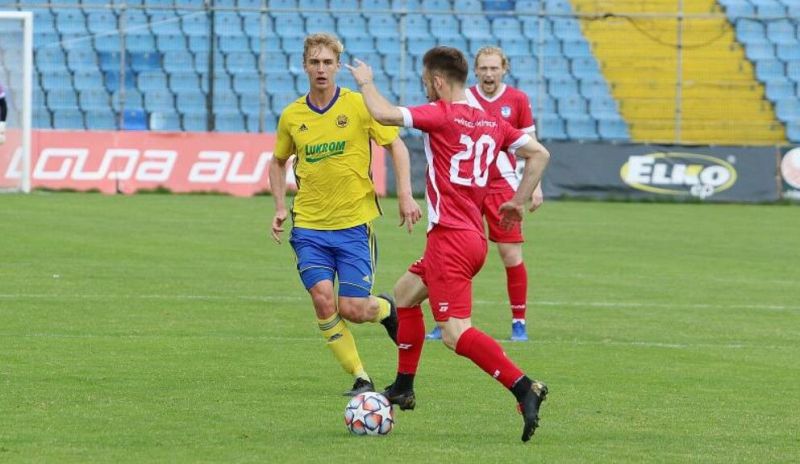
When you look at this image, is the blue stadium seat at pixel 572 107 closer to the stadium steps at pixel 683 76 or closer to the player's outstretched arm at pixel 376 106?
the stadium steps at pixel 683 76

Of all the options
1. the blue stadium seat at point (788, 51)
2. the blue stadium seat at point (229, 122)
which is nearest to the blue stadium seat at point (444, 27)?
the blue stadium seat at point (229, 122)

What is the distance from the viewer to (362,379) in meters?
8.71

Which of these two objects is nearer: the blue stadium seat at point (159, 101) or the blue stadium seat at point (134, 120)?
the blue stadium seat at point (134, 120)

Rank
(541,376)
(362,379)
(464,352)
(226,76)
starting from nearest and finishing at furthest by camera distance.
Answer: (464,352), (362,379), (541,376), (226,76)

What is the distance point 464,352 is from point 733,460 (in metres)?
1.37

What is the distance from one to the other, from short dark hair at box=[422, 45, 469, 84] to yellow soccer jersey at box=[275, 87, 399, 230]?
1.23 m

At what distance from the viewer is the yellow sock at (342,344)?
28.8 feet

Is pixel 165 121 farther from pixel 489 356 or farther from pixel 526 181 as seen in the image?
pixel 489 356

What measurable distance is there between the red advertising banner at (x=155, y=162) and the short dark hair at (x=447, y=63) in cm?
2033

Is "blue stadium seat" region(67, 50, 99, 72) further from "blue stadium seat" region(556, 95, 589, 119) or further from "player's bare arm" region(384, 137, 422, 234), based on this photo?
"player's bare arm" region(384, 137, 422, 234)

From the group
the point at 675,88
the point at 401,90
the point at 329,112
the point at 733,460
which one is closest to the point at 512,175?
the point at 329,112

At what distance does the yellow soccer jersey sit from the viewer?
28.9 ft

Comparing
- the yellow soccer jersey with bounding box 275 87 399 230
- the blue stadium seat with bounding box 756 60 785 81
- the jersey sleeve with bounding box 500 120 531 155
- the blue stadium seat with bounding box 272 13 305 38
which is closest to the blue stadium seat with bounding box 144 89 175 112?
the blue stadium seat with bounding box 272 13 305 38

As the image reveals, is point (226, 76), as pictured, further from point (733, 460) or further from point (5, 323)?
point (733, 460)
